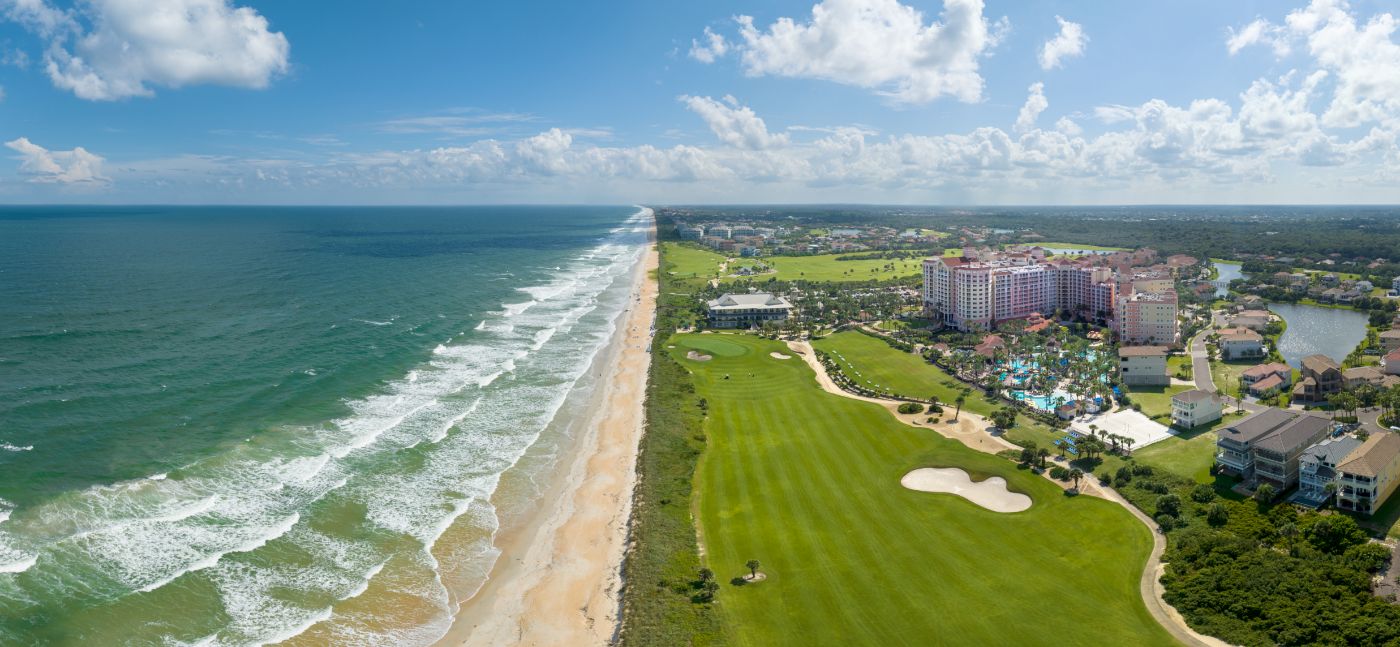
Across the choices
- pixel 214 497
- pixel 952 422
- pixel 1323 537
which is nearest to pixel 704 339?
pixel 952 422

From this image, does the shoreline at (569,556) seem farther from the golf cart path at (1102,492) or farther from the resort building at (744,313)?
the resort building at (744,313)

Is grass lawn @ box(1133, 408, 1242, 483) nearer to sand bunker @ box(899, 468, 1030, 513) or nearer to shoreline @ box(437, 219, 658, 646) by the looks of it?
sand bunker @ box(899, 468, 1030, 513)

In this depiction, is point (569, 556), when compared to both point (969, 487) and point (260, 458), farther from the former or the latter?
point (969, 487)

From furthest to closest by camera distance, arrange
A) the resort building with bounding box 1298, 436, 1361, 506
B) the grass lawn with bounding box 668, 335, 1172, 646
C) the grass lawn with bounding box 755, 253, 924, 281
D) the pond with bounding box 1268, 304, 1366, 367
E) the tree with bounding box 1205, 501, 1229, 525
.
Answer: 1. the grass lawn with bounding box 755, 253, 924, 281
2. the pond with bounding box 1268, 304, 1366, 367
3. the resort building with bounding box 1298, 436, 1361, 506
4. the tree with bounding box 1205, 501, 1229, 525
5. the grass lawn with bounding box 668, 335, 1172, 646

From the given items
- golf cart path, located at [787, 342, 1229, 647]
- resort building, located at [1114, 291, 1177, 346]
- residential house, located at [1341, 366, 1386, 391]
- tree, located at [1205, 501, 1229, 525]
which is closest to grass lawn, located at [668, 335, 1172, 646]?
golf cart path, located at [787, 342, 1229, 647]

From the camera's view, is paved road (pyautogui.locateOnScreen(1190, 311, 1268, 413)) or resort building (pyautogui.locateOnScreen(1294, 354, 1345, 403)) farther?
paved road (pyautogui.locateOnScreen(1190, 311, 1268, 413))
